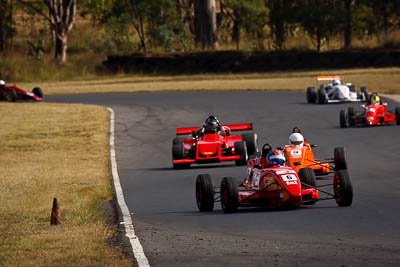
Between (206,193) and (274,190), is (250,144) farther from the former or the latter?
(274,190)

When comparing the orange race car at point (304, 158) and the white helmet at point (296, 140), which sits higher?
the white helmet at point (296, 140)

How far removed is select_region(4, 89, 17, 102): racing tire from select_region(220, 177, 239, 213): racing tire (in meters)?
31.9

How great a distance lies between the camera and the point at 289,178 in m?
13.3

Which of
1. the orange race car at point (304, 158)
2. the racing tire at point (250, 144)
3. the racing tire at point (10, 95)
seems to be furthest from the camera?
the racing tire at point (10, 95)

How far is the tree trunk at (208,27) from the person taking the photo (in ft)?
226

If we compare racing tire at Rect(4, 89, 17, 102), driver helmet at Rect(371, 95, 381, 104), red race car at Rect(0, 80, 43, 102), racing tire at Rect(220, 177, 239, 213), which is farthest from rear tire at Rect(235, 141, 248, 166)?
racing tire at Rect(4, 89, 17, 102)

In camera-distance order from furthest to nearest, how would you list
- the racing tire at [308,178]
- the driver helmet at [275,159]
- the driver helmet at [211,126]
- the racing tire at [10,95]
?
1. the racing tire at [10,95]
2. the driver helmet at [211,126]
3. the racing tire at [308,178]
4. the driver helmet at [275,159]

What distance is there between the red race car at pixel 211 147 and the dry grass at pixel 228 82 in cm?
2118

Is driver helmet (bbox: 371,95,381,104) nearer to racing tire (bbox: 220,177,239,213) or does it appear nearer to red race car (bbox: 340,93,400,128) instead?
red race car (bbox: 340,93,400,128)

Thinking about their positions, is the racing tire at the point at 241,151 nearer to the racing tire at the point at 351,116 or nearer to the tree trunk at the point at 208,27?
the racing tire at the point at 351,116

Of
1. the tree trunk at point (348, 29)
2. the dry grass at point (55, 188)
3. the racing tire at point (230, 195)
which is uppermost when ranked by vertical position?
the tree trunk at point (348, 29)

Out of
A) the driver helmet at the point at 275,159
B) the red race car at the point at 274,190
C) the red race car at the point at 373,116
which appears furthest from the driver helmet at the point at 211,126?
the red race car at the point at 373,116

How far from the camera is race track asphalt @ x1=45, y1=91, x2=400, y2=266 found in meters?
10.1

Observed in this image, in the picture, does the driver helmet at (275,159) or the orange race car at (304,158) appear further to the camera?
the orange race car at (304,158)
